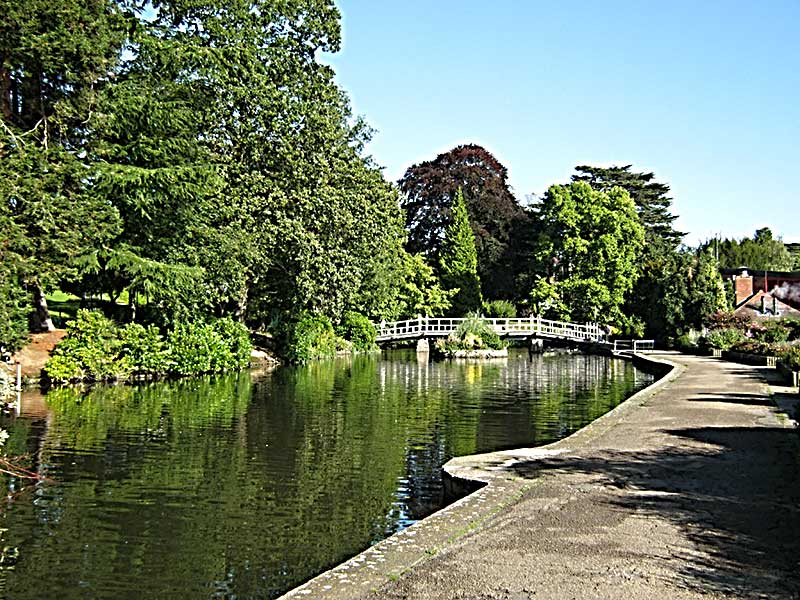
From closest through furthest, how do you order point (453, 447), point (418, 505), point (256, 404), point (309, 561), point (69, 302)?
point (309, 561) < point (418, 505) < point (453, 447) < point (256, 404) < point (69, 302)

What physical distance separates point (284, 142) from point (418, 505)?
2215cm

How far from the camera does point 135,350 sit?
26688mm

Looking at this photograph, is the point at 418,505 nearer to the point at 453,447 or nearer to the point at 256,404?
the point at 453,447

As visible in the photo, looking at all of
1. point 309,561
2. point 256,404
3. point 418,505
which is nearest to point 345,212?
point 256,404

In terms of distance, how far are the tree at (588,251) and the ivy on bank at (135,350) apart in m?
26.9

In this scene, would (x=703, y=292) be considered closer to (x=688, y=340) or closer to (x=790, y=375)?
(x=688, y=340)

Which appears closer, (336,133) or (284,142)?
(284,142)

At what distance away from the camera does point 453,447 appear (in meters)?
15.1

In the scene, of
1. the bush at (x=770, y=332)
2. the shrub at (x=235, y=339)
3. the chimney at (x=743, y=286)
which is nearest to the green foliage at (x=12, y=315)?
the shrub at (x=235, y=339)

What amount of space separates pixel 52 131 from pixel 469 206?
124 feet

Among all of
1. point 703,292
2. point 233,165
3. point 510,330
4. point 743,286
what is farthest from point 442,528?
point 743,286

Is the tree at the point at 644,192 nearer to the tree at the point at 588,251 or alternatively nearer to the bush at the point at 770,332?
the tree at the point at 588,251

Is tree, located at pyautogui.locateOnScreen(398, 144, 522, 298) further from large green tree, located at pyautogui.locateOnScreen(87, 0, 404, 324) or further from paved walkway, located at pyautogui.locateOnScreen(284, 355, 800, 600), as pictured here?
paved walkway, located at pyautogui.locateOnScreen(284, 355, 800, 600)

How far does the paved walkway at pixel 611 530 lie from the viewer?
20.0 feet
